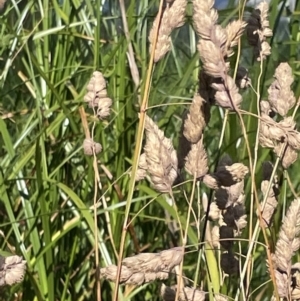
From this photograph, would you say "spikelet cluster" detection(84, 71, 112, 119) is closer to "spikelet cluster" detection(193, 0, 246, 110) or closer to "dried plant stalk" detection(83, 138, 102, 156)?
"dried plant stalk" detection(83, 138, 102, 156)

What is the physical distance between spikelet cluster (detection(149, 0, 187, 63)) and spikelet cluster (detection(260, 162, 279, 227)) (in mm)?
166

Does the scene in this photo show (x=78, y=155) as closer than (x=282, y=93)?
No

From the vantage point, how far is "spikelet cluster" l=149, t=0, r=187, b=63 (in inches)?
21.7

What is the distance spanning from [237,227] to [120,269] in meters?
0.15

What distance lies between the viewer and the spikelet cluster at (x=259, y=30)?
638 mm

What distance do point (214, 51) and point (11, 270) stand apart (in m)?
0.21

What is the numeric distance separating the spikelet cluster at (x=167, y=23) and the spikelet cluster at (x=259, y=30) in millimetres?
107

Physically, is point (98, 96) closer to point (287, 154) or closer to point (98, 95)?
point (98, 95)

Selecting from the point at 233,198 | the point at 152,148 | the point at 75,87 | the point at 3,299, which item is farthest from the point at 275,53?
the point at 152,148

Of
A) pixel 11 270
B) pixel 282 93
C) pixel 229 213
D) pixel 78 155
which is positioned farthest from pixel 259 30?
pixel 78 155

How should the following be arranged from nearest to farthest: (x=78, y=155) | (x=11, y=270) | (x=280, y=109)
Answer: (x=11, y=270)
(x=280, y=109)
(x=78, y=155)

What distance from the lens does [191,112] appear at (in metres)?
0.56

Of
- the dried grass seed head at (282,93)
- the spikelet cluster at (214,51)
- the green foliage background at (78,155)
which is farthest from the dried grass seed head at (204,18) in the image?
the green foliage background at (78,155)

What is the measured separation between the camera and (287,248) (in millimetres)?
574
